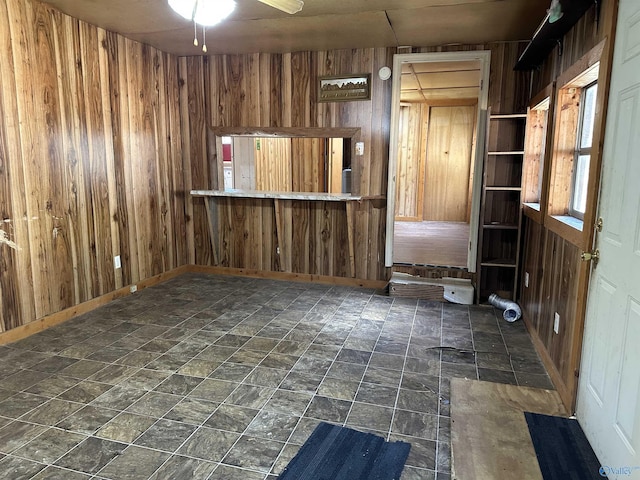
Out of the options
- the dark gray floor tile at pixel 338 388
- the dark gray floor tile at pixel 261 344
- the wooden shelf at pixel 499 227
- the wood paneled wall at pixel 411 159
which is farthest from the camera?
the wood paneled wall at pixel 411 159

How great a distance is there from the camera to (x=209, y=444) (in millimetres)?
2070

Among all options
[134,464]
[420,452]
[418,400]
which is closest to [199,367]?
[134,464]

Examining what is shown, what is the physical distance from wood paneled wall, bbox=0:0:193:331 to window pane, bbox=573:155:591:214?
13.0 ft

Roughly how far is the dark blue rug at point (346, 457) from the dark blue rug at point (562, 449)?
0.63 m

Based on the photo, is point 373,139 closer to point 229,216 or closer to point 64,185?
point 229,216

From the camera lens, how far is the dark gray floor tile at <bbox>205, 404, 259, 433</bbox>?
2.21 meters

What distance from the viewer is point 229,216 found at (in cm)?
520

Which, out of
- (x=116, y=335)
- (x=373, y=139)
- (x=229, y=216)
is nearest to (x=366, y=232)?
(x=373, y=139)

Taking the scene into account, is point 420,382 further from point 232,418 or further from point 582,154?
point 582,154

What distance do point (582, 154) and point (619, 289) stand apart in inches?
54.3

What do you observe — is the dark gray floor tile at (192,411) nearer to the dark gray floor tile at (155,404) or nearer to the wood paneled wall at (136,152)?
the dark gray floor tile at (155,404)

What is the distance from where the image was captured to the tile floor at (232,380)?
1.99m

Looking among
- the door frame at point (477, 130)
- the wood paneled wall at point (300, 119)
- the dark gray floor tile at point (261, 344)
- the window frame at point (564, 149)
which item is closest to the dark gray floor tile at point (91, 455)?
the dark gray floor tile at point (261, 344)

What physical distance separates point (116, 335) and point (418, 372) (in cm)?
232
